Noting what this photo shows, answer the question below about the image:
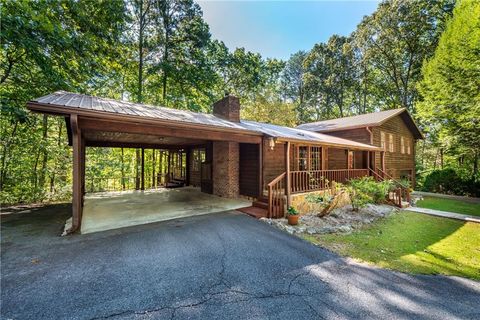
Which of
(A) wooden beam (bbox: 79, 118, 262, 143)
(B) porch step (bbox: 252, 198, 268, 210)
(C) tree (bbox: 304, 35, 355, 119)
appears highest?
(C) tree (bbox: 304, 35, 355, 119)

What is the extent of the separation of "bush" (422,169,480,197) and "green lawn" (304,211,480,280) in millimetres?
8524

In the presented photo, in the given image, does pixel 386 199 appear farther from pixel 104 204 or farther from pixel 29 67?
pixel 29 67

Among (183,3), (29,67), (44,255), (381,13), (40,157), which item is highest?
(381,13)

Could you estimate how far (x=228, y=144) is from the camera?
30.6ft

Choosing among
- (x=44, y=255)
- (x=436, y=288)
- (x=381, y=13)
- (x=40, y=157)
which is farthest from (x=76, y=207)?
(x=381, y=13)

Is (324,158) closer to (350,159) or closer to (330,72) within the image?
(350,159)

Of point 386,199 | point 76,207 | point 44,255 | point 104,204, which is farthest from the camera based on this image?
point 386,199

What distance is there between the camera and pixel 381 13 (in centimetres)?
1886

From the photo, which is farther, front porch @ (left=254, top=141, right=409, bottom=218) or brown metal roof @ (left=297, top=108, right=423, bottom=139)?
brown metal roof @ (left=297, top=108, right=423, bottom=139)

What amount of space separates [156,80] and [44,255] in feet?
51.6

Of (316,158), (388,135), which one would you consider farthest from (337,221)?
(388,135)

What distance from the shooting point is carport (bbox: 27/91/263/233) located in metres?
4.71

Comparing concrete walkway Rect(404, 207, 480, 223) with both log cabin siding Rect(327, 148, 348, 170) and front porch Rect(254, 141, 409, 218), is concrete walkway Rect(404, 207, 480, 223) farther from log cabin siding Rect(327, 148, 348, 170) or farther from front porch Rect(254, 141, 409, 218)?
log cabin siding Rect(327, 148, 348, 170)

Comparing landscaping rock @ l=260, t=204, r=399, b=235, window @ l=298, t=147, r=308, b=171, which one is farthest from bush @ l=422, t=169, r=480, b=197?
window @ l=298, t=147, r=308, b=171
